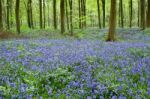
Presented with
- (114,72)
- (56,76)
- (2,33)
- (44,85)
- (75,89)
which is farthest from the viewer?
(2,33)

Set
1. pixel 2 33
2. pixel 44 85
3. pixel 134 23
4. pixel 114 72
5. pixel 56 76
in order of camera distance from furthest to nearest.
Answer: pixel 134 23 → pixel 2 33 → pixel 114 72 → pixel 56 76 → pixel 44 85

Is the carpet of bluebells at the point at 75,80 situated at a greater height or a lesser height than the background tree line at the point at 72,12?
lesser

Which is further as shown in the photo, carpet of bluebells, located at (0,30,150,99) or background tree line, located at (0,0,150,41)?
background tree line, located at (0,0,150,41)

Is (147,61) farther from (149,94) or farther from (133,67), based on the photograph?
(149,94)

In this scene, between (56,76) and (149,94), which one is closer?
(149,94)

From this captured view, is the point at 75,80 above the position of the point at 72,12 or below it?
below

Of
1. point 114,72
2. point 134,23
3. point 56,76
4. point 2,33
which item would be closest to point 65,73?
point 56,76

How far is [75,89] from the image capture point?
5.88 m

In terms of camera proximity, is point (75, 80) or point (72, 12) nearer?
point (75, 80)

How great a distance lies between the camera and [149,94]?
530 centimetres

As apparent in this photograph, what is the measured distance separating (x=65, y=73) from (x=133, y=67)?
2267 mm

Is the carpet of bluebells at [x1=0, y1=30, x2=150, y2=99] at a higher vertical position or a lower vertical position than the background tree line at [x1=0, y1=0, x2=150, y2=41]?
lower

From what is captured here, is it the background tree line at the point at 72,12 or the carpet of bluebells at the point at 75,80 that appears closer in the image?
the carpet of bluebells at the point at 75,80

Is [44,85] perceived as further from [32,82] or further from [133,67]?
[133,67]
